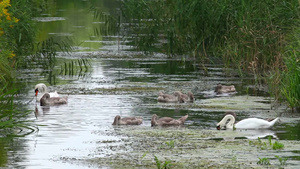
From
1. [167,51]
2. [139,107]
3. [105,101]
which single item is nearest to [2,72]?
[105,101]

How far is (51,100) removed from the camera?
16.9m

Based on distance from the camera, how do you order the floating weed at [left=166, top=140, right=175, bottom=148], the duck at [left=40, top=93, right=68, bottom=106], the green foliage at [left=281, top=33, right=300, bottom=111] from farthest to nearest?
the duck at [left=40, top=93, right=68, bottom=106], the green foliage at [left=281, top=33, right=300, bottom=111], the floating weed at [left=166, top=140, right=175, bottom=148]

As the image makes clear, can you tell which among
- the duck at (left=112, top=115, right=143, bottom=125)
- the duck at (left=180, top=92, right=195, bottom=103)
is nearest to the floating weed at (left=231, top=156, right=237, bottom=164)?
the duck at (left=112, top=115, right=143, bottom=125)

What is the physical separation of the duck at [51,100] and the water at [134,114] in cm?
15

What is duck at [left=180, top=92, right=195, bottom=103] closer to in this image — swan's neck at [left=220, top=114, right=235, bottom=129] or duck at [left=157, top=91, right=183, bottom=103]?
duck at [left=157, top=91, right=183, bottom=103]

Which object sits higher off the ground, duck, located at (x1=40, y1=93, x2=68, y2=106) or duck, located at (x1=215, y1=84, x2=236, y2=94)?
duck, located at (x1=215, y1=84, x2=236, y2=94)

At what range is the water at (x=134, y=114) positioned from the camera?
10883mm

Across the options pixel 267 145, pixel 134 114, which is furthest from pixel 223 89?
pixel 267 145

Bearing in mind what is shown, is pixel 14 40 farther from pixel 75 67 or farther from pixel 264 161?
pixel 264 161

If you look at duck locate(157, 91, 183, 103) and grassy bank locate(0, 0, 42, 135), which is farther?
grassy bank locate(0, 0, 42, 135)

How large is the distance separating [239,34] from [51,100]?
6065mm

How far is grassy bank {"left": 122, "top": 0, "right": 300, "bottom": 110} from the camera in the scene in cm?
1630

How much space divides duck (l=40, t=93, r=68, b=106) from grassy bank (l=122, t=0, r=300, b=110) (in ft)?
14.1

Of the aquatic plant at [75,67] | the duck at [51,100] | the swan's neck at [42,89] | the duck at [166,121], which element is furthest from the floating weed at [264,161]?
the aquatic plant at [75,67]
